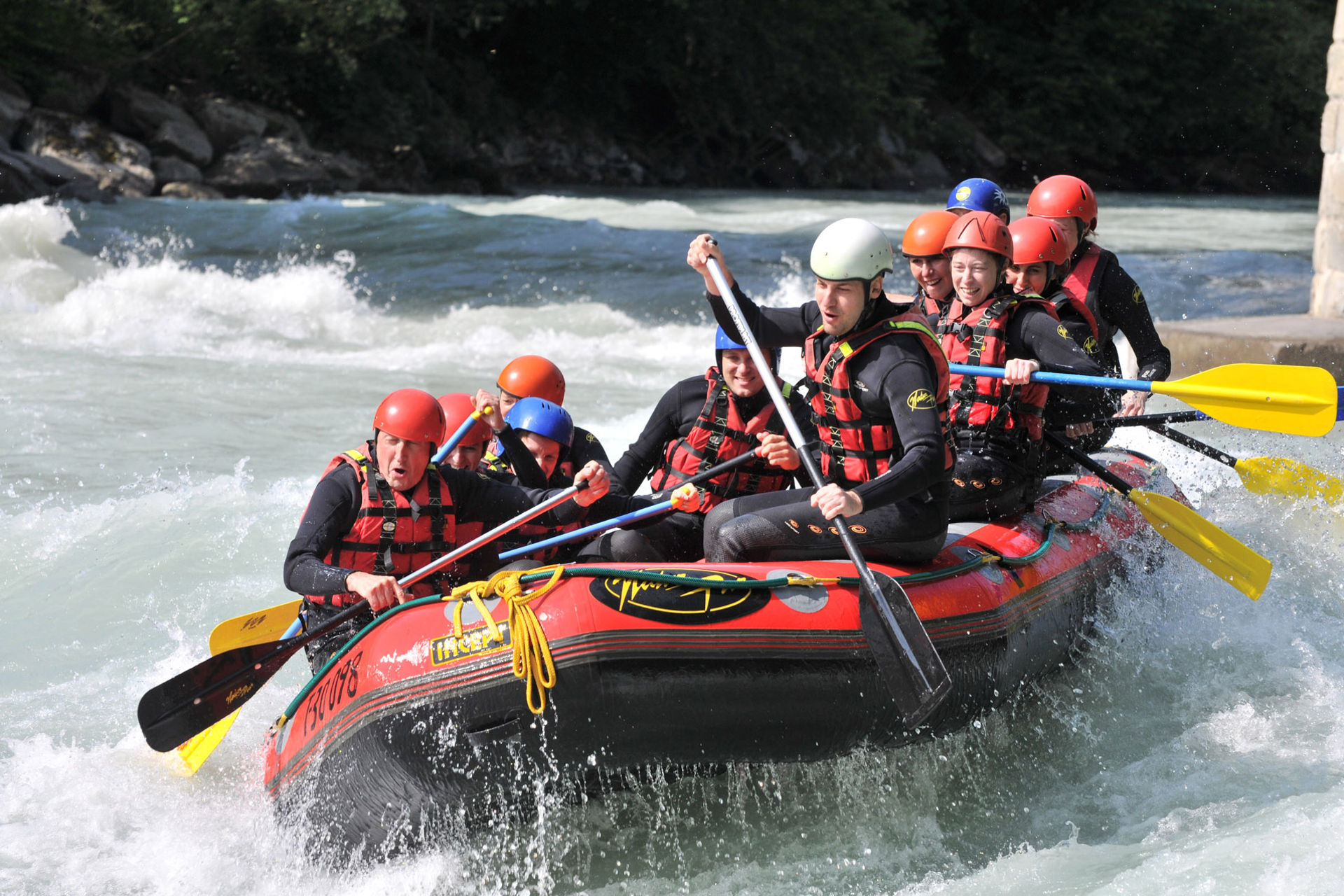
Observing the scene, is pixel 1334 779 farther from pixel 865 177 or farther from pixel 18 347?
pixel 865 177

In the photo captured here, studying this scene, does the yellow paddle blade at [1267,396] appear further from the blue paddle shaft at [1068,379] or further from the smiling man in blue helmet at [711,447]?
the smiling man in blue helmet at [711,447]

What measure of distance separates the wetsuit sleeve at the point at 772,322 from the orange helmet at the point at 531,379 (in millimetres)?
741

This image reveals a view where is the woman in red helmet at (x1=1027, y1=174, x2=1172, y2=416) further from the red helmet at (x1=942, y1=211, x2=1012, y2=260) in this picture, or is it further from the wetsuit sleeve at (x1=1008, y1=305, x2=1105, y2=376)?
the red helmet at (x1=942, y1=211, x2=1012, y2=260)

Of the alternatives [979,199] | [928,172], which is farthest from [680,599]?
[928,172]

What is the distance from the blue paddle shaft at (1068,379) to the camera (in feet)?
12.8

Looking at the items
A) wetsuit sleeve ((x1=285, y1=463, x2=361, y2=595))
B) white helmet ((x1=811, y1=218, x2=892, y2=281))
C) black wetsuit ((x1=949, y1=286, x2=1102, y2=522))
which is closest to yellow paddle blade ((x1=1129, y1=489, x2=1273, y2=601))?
black wetsuit ((x1=949, y1=286, x2=1102, y2=522))

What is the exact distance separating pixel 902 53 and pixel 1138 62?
20.1 feet

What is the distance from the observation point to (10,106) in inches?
667

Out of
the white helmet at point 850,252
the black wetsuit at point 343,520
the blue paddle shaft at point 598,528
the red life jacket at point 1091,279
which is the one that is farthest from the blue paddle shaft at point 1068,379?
the black wetsuit at point 343,520

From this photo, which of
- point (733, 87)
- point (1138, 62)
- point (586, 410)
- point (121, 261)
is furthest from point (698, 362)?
point (1138, 62)

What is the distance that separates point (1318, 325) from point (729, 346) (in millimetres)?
5205

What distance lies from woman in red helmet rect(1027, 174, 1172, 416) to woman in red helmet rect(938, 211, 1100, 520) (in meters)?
0.90

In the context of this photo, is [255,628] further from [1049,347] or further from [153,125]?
[153,125]

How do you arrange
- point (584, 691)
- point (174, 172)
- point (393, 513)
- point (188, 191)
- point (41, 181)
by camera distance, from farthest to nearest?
1. point (174, 172)
2. point (188, 191)
3. point (41, 181)
4. point (393, 513)
5. point (584, 691)
